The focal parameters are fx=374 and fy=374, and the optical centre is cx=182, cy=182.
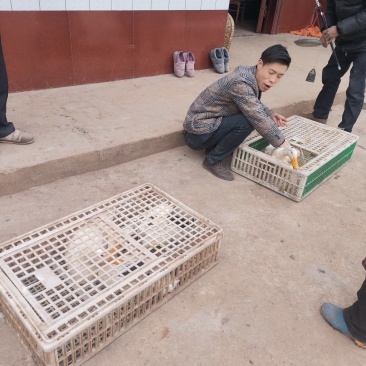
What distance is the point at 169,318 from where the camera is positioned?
1.74 m

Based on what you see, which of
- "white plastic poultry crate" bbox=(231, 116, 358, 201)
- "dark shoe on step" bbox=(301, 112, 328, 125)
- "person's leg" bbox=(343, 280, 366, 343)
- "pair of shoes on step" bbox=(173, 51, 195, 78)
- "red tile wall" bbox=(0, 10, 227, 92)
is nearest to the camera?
"person's leg" bbox=(343, 280, 366, 343)

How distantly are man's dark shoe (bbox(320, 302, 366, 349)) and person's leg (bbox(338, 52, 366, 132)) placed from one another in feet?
7.76

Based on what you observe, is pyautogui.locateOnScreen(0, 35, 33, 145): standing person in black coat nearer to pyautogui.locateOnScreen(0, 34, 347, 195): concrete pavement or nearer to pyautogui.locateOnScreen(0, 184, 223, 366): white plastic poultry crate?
pyautogui.locateOnScreen(0, 34, 347, 195): concrete pavement

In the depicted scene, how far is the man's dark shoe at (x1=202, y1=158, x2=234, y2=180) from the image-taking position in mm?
2912

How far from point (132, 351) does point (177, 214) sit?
0.78 m

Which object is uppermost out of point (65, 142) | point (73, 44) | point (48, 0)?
point (48, 0)

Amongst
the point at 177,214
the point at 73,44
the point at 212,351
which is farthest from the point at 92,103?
the point at 212,351

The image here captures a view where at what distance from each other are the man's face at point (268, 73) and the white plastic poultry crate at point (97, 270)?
1107 millimetres

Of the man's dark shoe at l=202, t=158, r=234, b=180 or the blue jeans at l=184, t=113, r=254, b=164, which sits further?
the man's dark shoe at l=202, t=158, r=234, b=180

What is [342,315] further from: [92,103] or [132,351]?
[92,103]

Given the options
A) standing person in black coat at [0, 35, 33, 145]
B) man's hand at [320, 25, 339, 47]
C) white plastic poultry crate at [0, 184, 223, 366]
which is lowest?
white plastic poultry crate at [0, 184, 223, 366]

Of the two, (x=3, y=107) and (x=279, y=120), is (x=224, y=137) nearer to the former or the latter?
(x=279, y=120)

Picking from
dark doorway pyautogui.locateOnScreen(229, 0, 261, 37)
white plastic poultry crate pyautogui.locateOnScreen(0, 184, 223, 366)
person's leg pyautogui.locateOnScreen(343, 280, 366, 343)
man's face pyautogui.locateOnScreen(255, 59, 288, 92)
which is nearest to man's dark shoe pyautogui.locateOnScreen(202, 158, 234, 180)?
man's face pyautogui.locateOnScreen(255, 59, 288, 92)

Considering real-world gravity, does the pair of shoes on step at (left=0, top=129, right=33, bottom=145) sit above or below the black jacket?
below
